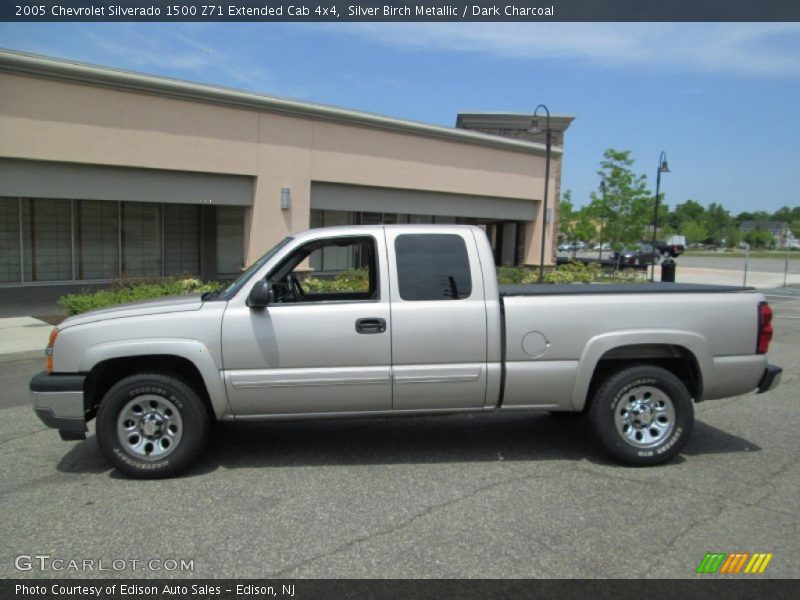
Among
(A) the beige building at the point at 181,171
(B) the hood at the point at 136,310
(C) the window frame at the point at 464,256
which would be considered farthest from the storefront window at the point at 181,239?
(C) the window frame at the point at 464,256

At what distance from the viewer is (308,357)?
4734 mm

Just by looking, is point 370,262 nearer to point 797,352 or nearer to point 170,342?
point 170,342

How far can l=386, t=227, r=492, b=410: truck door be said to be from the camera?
4.81 metres

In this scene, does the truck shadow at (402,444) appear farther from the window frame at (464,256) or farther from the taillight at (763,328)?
the window frame at (464,256)

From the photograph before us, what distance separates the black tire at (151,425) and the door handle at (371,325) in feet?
4.40

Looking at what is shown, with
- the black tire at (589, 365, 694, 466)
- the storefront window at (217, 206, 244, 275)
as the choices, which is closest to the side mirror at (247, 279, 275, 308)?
the black tire at (589, 365, 694, 466)

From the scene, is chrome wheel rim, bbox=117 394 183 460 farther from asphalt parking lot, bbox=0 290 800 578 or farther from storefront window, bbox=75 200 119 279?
storefront window, bbox=75 200 119 279

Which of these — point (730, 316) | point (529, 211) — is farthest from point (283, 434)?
point (529, 211)

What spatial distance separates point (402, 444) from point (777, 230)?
166m

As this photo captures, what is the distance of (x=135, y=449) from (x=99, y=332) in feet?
2.98

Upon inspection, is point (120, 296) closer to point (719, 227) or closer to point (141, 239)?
point (141, 239)

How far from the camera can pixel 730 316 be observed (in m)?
5.05

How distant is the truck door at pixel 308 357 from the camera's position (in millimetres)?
4711

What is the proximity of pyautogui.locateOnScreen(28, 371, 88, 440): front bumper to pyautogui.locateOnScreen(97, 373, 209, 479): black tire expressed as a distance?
0.54ft
